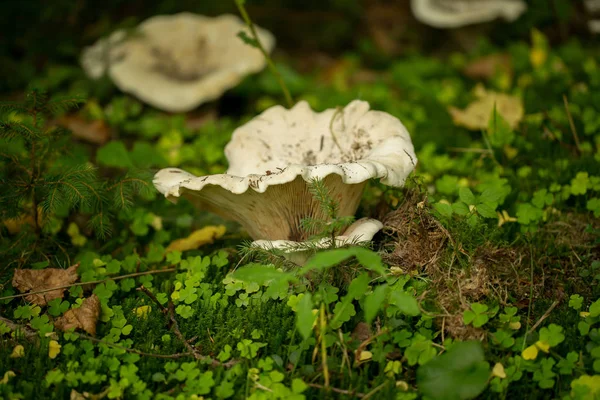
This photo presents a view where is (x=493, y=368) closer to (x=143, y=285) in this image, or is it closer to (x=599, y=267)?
(x=599, y=267)

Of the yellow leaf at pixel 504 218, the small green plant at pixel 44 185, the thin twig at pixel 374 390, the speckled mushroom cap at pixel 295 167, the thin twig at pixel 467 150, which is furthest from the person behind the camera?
the thin twig at pixel 467 150

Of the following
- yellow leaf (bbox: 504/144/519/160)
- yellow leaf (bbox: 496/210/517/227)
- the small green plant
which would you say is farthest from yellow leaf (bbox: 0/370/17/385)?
yellow leaf (bbox: 504/144/519/160)

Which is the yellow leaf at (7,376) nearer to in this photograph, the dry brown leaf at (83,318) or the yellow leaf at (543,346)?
the dry brown leaf at (83,318)

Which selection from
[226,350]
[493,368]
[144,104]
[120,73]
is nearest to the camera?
[493,368]

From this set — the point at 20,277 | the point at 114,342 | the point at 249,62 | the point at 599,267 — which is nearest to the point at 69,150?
the point at 20,277

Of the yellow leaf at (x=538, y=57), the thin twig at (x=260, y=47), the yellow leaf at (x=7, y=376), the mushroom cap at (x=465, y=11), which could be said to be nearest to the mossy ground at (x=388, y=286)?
the yellow leaf at (x=7, y=376)

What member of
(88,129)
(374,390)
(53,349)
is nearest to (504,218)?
(374,390)
